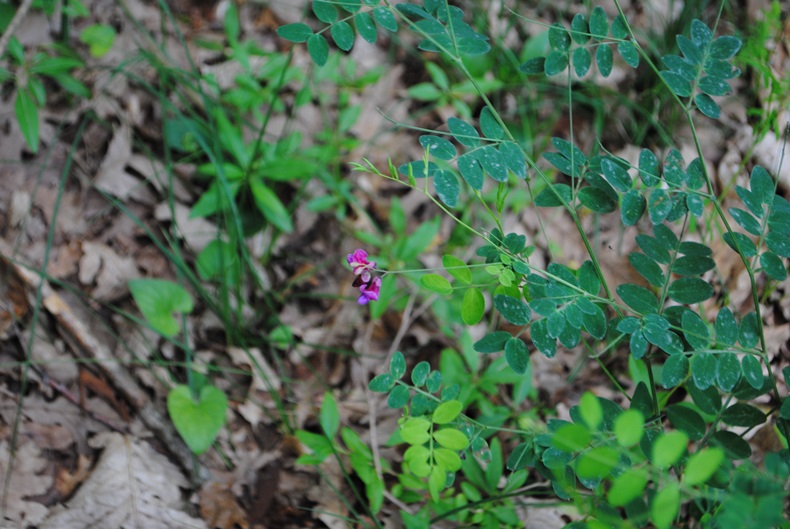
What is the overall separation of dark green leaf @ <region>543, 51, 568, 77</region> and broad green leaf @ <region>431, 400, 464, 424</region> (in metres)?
0.67

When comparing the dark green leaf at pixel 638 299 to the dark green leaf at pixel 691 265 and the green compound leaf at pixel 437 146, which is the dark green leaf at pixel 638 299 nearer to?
the dark green leaf at pixel 691 265

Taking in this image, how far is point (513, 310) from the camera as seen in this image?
3.69ft

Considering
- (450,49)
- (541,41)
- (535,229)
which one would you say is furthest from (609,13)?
(450,49)

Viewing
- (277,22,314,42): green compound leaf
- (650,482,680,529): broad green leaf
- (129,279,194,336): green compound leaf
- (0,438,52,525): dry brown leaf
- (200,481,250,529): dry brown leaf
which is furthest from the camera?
(129,279,194,336): green compound leaf

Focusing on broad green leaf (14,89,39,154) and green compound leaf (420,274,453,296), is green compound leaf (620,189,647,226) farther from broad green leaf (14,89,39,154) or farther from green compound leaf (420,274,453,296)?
broad green leaf (14,89,39,154)

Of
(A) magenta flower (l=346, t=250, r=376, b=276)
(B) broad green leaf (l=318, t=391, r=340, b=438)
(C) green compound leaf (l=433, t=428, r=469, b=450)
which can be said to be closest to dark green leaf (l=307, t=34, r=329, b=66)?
(A) magenta flower (l=346, t=250, r=376, b=276)

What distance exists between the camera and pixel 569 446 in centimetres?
82

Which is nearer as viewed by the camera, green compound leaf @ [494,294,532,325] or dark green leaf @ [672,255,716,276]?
green compound leaf @ [494,294,532,325]

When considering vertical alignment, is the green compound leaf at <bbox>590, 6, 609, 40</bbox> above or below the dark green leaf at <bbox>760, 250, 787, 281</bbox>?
above

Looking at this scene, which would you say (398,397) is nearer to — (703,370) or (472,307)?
(472,307)

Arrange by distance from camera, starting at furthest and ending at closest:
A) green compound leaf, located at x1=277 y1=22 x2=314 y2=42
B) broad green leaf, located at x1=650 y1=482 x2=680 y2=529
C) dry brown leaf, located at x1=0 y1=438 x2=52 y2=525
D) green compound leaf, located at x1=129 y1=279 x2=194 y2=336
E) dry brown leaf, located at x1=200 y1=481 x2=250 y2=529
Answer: green compound leaf, located at x1=129 y1=279 x2=194 y2=336
dry brown leaf, located at x1=200 y1=481 x2=250 y2=529
dry brown leaf, located at x1=0 y1=438 x2=52 y2=525
green compound leaf, located at x1=277 y1=22 x2=314 y2=42
broad green leaf, located at x1=650 y1=482 x2=680 y2=529

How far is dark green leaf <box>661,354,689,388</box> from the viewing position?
41.9 inches

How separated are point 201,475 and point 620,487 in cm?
126

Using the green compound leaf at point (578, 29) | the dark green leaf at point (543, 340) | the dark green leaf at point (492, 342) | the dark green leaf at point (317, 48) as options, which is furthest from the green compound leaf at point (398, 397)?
the green compound leaf at point (578, 29)
